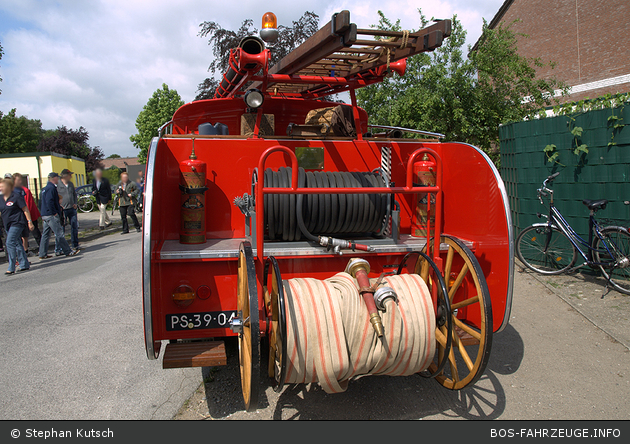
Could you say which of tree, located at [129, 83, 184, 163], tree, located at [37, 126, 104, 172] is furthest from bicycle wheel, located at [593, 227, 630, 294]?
tree, located at [37, 126, 104, 172]

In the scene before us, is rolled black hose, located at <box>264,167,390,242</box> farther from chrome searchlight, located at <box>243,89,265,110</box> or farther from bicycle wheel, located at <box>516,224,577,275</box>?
bicycle wheel, located at <box>516,224,577,275</box>

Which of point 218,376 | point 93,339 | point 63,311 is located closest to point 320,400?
point 218,376

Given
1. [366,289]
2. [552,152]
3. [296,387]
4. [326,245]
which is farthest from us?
[552,152]

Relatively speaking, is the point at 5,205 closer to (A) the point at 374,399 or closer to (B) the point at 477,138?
(A) the point at 374,399

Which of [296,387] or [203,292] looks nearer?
[203,292]

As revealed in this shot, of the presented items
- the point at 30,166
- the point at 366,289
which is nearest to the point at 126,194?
the point at 366,289

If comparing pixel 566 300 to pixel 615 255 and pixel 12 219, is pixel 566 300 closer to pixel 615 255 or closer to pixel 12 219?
pixel 615 255

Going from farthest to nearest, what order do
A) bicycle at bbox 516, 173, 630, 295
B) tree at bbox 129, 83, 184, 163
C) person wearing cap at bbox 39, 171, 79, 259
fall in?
tree at bbox 129, 83, 184, 163 < person wearing cap at bbox 39, 171, 79, 259 < bicycle at bbox 516, 173, 630, 295

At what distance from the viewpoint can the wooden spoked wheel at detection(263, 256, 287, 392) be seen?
2.25 meters

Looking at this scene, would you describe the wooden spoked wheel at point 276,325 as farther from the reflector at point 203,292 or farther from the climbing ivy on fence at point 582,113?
the climbing ivy on fence at point 582,113

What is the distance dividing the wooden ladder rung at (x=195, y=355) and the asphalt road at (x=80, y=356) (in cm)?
64

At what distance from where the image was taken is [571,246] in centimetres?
605

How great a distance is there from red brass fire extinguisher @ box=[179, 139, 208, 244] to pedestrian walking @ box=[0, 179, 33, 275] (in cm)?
649

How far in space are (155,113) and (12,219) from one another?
31243mm
